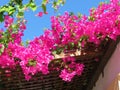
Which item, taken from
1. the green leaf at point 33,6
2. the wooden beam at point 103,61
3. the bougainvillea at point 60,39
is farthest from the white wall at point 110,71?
the green leaf at point 33,6

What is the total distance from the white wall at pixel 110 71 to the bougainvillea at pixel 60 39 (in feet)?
1.00

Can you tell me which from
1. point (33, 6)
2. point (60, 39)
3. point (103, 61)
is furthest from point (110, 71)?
point (33, 6)

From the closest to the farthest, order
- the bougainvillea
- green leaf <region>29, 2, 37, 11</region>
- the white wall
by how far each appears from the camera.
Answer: green leaf <region>29, 2, 37, 11</region>, the bougainvillea, the white wall

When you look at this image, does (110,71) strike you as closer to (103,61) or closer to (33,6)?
(103,61)

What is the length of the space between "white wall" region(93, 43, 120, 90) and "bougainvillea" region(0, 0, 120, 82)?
30cm

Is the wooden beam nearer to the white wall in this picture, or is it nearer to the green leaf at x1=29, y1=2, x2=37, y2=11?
the white wall

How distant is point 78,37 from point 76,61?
527 millimetres

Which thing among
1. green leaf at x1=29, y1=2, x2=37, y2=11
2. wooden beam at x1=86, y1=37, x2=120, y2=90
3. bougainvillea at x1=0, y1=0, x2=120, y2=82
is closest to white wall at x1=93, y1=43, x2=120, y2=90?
wooden beam at x1=86, y1=37, x2=120, y2=90

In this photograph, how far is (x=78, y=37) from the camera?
5.28 m

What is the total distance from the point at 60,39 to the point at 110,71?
0.90 m

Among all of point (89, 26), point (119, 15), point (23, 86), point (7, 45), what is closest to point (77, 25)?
point (89, 26)

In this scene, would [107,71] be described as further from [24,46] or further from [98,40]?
[24,46]

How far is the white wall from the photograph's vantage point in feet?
17.3

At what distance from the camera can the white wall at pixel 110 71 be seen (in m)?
5.27
